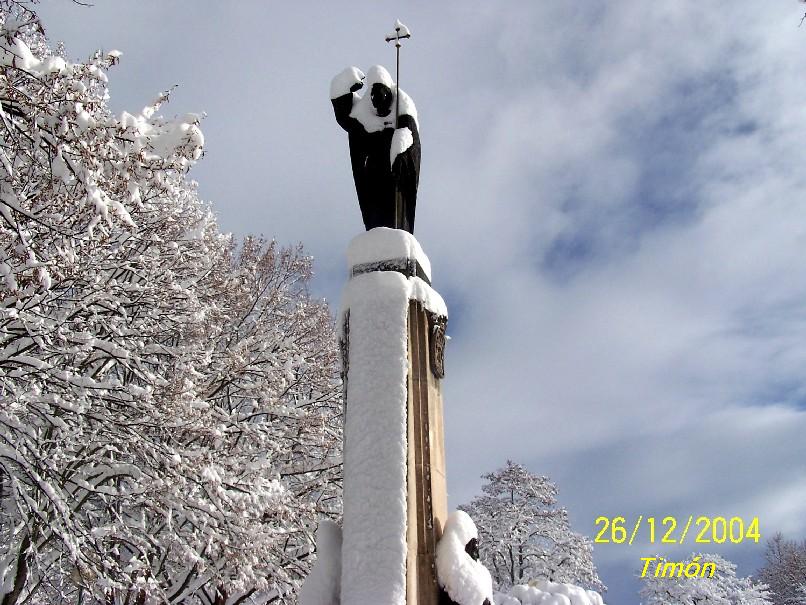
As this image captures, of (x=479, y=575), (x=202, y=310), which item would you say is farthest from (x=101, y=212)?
(x=202, y=310)

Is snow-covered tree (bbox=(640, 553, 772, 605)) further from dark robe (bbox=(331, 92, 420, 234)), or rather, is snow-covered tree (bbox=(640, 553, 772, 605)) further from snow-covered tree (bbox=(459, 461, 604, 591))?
dark robe (bbox=(331, 92, 420, 234))

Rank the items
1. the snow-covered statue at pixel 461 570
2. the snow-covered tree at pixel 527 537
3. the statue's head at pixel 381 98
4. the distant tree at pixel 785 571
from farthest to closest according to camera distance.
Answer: the distant tree at pixel 785 571
the snow-covered tree at pixel 527 537
the statue's head at pixel 381 98
the snow-covered statue at pixel 461 570

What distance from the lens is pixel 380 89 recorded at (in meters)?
6.35

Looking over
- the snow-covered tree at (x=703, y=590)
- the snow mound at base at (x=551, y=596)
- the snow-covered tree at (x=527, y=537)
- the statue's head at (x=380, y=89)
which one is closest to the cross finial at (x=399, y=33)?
the statue's head at (x=380, y=89)

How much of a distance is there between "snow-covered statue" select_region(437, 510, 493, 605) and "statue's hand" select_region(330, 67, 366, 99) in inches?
159

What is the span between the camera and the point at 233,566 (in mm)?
8742

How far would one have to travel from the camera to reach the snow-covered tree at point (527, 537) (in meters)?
23.2

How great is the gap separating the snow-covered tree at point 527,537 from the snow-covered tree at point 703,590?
4513mm

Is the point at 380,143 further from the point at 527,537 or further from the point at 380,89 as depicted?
the point at 527,537

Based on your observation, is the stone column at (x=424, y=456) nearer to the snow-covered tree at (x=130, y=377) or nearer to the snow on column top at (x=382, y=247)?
the snow on column top at (x=382, y=247)

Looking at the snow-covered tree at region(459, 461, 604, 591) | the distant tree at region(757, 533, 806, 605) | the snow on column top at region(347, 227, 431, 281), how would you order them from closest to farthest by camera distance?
the snow on column top at region(347, 227, 431, 281)
the snow-covered tree at region(459, 461, 604, 591)
the distant tree at region(757, 533, 806, 605)

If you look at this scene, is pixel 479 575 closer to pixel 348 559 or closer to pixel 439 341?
pixel 348 559

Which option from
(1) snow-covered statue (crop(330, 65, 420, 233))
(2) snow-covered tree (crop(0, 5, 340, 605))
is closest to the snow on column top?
(1) snow-covered statue (crop(330, 65, 420, 233))

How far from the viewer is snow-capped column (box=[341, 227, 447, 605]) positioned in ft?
15.4
